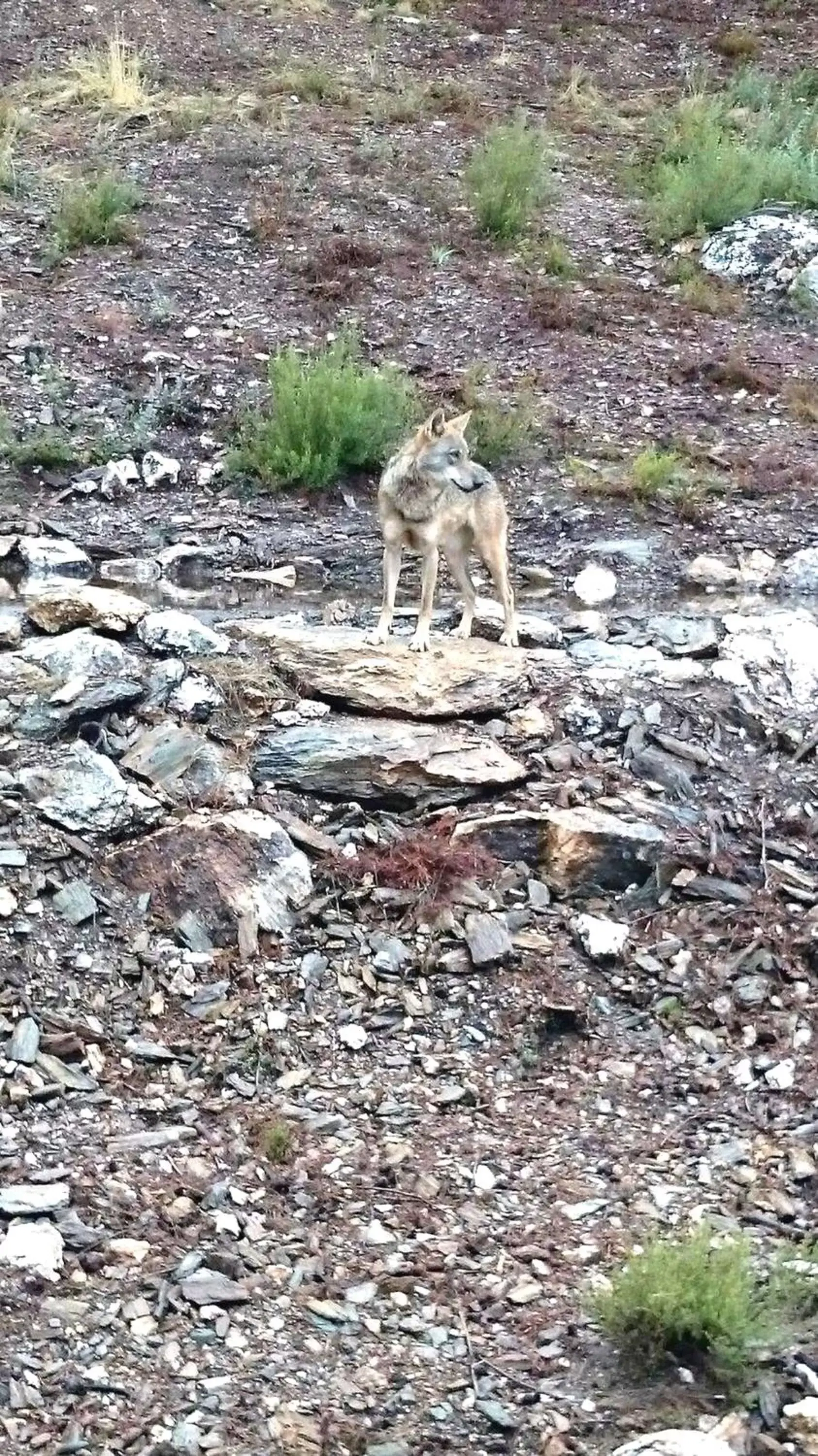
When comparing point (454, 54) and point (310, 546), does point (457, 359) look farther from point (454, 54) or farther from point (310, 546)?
point (454, 54)

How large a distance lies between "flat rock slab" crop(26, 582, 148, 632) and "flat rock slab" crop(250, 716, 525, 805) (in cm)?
126

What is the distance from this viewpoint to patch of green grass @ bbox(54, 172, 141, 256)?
13086mm

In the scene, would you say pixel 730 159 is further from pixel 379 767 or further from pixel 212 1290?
pixel 212 1290

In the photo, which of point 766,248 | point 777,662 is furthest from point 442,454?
point 766,248

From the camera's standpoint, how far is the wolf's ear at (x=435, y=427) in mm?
7559

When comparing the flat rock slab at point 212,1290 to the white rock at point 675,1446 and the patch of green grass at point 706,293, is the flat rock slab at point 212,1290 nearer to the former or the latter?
the white rock at point 675,1446

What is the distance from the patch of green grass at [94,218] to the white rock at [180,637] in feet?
20.6

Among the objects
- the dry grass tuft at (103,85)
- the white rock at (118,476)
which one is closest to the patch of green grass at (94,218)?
the dry grass tuft at (103,85)

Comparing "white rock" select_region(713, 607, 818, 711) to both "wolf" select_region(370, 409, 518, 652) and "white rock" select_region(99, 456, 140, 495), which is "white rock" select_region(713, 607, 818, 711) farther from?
"white rock" select_region(99, 456, 140, 495)

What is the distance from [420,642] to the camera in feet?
24.5

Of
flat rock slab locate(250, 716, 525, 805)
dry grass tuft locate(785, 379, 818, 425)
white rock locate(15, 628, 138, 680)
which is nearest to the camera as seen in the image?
flat rock slab locate(250, 716, 525, 805)

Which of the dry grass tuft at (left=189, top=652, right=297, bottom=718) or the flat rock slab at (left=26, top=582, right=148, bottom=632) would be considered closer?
the dry grass tuft at (left=189, top=652, right=297, bottom=718)

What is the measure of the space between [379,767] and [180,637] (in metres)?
1.35

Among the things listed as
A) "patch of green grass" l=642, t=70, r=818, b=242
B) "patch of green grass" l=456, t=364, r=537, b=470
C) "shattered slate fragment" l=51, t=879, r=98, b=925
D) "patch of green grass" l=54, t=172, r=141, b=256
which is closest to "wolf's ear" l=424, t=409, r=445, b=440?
"shattered slate fragment" l=51, t=879, r=98, b=925
